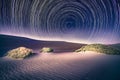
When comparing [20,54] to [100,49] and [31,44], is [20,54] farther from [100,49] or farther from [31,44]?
[100,49]

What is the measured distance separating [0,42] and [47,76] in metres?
11.3

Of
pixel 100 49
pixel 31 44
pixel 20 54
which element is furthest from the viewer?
pixel 31 44

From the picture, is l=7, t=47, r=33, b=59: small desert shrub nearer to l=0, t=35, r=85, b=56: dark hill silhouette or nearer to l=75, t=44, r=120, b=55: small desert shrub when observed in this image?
l=0, t=35, r=85, b=56: dark hill silhouette

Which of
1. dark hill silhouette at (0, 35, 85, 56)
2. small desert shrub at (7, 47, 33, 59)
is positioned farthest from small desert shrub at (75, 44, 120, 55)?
small desert shrub at (7, 47, 33, 59)

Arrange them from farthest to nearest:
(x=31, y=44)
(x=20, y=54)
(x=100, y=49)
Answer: (x=31, y=44)
(x=100, y=49)
(x=20, y=54)

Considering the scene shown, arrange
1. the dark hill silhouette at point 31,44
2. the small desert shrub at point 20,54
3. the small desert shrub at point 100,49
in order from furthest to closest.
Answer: the dark hill silhouette at point 31,44, the small desert shrub at point 20,54, the small desert shrub at point 100,49

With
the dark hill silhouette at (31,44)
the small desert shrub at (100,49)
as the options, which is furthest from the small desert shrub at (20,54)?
the small desert shrub at (100,49)

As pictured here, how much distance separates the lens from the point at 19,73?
30.8 ft

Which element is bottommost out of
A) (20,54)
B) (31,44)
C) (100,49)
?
(20,54)

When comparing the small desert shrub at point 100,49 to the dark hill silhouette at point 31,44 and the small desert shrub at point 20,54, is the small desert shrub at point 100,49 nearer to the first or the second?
the dark hill silhouette at point 31,44

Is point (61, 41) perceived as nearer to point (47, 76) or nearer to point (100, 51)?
point (100, 51)

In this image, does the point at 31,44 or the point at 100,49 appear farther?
the point at 31,44

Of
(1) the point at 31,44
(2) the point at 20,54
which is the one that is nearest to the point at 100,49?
(2) the point at 20,54

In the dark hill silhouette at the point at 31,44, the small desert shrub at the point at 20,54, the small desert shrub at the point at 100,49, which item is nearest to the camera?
the small desert shrub at the point at 100,49
